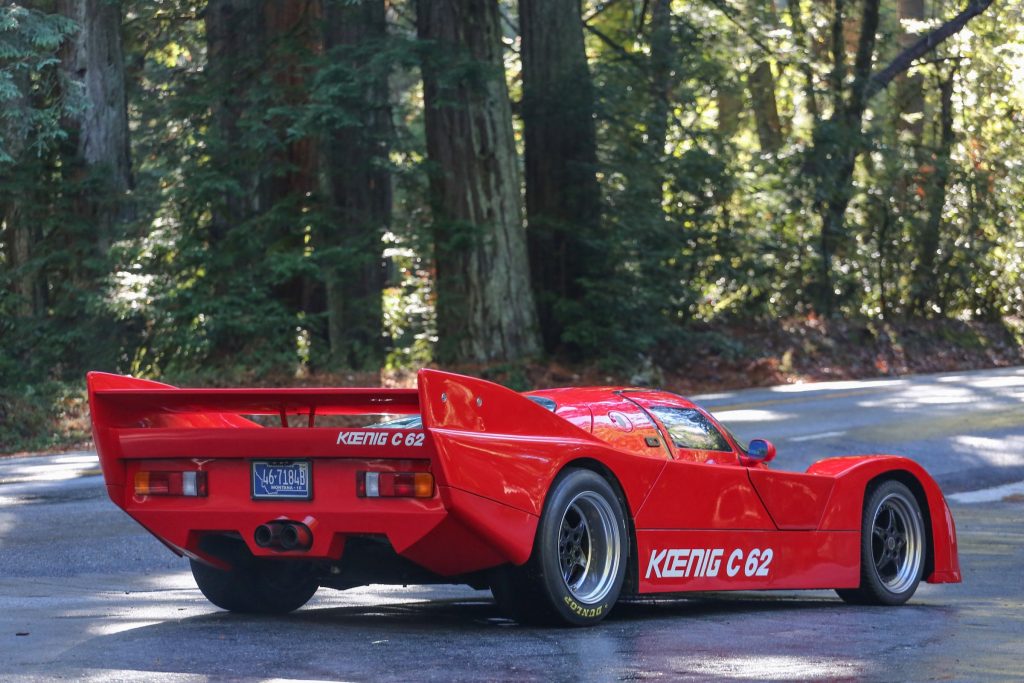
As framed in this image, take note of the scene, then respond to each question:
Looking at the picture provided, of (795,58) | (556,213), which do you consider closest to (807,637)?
(556,213)

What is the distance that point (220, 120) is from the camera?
23891 mm

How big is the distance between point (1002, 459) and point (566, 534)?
10513 millimetres

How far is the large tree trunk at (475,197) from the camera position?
2194cm

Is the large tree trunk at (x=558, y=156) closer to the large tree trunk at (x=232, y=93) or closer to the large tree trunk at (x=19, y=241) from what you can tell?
the large tree trunk at (x=232, y=93)

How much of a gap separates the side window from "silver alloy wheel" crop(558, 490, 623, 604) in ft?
2.79

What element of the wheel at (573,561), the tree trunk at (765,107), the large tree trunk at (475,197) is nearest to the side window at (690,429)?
the wheel at (573,561)

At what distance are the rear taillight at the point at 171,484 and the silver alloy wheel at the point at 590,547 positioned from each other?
165cm

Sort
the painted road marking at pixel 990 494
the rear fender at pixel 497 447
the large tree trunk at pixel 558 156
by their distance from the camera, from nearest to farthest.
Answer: the rear fender at pixel 497 447, the painted road marking at pixel 990 494, the large tree trunk at pixel 558 156

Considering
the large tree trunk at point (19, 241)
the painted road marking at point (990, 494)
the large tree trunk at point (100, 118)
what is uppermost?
the large tree trunk at point (100, 118)

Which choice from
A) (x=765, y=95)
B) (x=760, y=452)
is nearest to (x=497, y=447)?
(x=760, y=452)

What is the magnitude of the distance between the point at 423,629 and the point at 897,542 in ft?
10.6

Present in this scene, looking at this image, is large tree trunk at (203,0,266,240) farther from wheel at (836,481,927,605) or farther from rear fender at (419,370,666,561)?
rear fender at (419,370,666,561)

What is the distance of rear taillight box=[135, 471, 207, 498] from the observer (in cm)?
657

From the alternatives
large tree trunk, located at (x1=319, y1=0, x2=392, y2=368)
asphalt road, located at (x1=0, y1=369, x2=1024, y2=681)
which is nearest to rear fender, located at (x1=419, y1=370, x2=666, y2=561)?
asphalt road, located at (x1=0, y1=369, x2=1024, y2=681)
